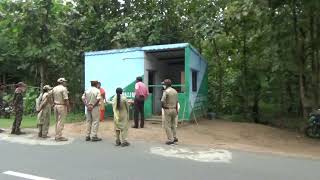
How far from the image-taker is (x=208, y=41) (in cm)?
2433

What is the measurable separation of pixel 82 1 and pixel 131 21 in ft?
10.8

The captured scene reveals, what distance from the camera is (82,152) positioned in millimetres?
11172

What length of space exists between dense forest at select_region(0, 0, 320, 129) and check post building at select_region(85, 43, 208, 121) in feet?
7.34

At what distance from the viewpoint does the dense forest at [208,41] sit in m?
19.5

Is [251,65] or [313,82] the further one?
[251,65]

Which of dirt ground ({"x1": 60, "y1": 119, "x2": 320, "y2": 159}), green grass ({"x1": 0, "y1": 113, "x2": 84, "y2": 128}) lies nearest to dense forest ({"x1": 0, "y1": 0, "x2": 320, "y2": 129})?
green grass ({"x1": 0, "y1": 113, "x2": 84, "y2": 128})

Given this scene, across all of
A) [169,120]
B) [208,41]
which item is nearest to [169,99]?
[169,120]

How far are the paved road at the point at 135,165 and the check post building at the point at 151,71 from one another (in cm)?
658

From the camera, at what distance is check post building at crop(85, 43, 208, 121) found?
1780 cm

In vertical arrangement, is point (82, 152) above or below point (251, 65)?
below

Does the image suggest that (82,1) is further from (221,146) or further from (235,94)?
(221,146)

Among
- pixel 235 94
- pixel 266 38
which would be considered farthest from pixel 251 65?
pixel 266 38

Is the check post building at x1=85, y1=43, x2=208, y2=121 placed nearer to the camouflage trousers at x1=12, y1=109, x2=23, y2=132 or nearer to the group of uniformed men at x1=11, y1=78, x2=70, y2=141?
the group of uniformed men at x1=11, y1=78, x2=70, y2=141

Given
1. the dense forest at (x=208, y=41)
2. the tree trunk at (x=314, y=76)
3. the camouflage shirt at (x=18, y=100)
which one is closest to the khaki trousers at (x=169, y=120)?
the camouflage shirt at (x=18, y=100)
